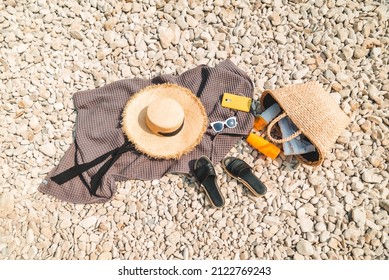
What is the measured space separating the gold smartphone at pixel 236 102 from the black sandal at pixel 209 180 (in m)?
0.54

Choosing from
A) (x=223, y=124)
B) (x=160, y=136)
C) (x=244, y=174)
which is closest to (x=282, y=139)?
(x=244, y=174)

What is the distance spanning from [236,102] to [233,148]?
41cm

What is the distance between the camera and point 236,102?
10.6 feet

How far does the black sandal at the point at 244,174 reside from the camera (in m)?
2.89

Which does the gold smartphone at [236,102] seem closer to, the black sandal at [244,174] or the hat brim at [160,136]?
the hat brim at [160,136]

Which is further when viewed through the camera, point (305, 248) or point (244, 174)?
point (244, 174)

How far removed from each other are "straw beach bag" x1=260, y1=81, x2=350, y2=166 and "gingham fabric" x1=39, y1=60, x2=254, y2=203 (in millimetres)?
363

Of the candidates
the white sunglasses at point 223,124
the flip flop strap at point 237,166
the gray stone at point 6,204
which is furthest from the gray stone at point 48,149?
the flip flop strap at point 237,166

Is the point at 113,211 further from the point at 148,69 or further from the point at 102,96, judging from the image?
the point at 148,69

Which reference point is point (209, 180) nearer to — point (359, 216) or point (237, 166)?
point (237, 166)

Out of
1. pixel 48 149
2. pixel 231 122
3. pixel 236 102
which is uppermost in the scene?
pixel 236 102

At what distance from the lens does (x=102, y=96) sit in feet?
10.7
